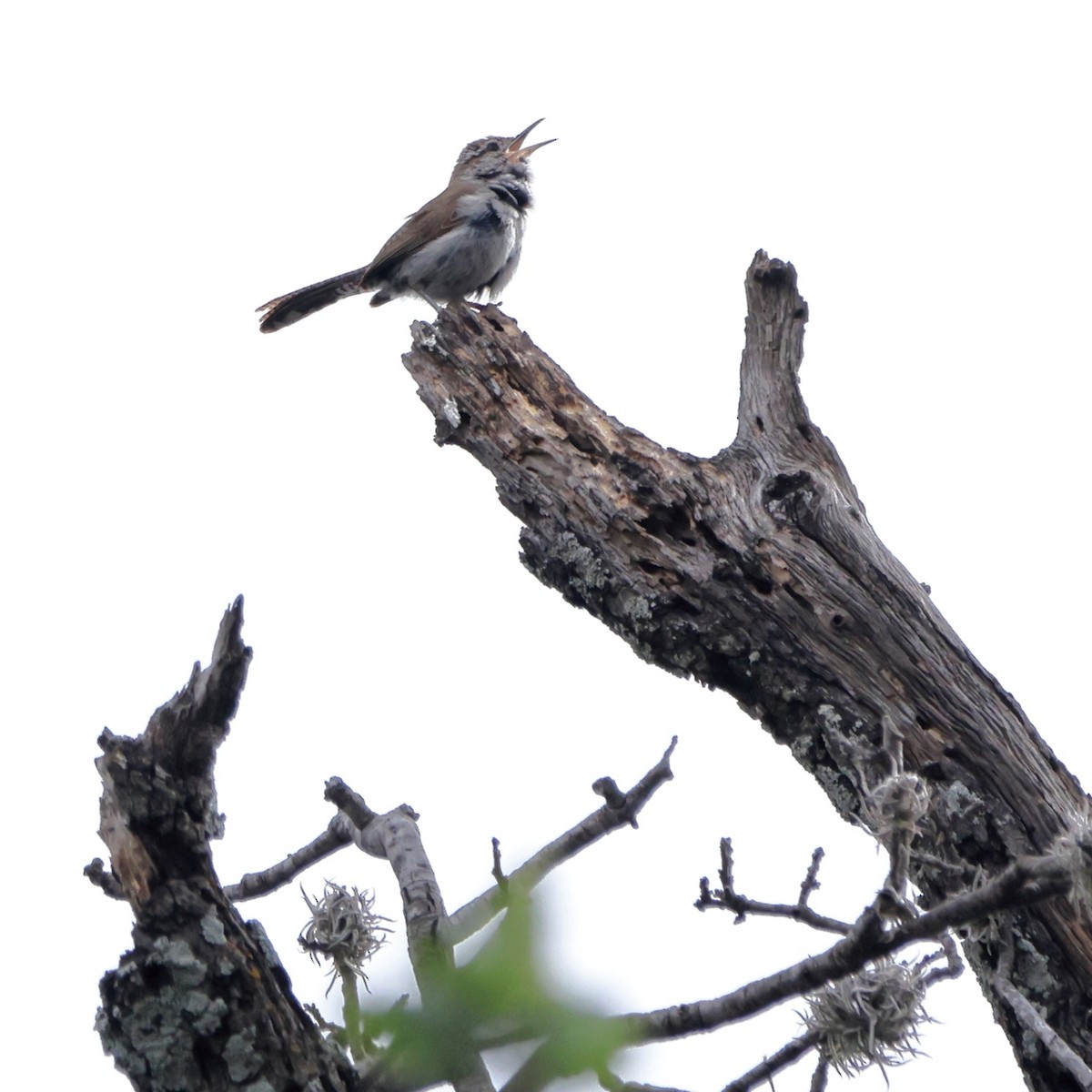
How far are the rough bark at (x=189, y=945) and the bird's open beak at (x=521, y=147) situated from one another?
679 centimetres

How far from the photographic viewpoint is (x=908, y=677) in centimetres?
341

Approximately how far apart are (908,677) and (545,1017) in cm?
209

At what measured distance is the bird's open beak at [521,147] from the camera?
827cm

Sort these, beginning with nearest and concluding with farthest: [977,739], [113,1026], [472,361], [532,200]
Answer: [113,1026]
[977,739]
[472,361]
[532,200]

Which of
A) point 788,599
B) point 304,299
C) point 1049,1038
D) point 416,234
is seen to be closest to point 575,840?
point 1049,1038

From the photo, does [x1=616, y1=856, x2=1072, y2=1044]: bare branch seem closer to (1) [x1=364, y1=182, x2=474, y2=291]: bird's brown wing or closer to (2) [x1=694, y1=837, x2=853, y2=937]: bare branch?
(2) [x1=694, y1=837, x2=853, y2=937]: bare branch

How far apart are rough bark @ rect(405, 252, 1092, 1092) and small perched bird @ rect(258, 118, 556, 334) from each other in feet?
10.5

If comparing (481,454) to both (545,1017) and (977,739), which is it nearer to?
(977,739)

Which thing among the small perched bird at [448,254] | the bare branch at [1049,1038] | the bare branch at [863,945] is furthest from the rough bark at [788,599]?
the small perched bird at [448,254]

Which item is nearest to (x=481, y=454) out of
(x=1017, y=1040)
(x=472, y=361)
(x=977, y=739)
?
(x=472, y=361)

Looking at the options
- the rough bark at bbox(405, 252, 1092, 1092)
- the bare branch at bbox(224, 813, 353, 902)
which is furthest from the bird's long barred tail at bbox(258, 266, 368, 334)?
the bare branch at bbox(224, 813, 353, 902)

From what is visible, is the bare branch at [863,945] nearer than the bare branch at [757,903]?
Yes

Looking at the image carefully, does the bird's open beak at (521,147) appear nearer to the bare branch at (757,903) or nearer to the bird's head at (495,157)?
the bird's head at (495,157)

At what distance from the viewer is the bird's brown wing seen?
291 inches
